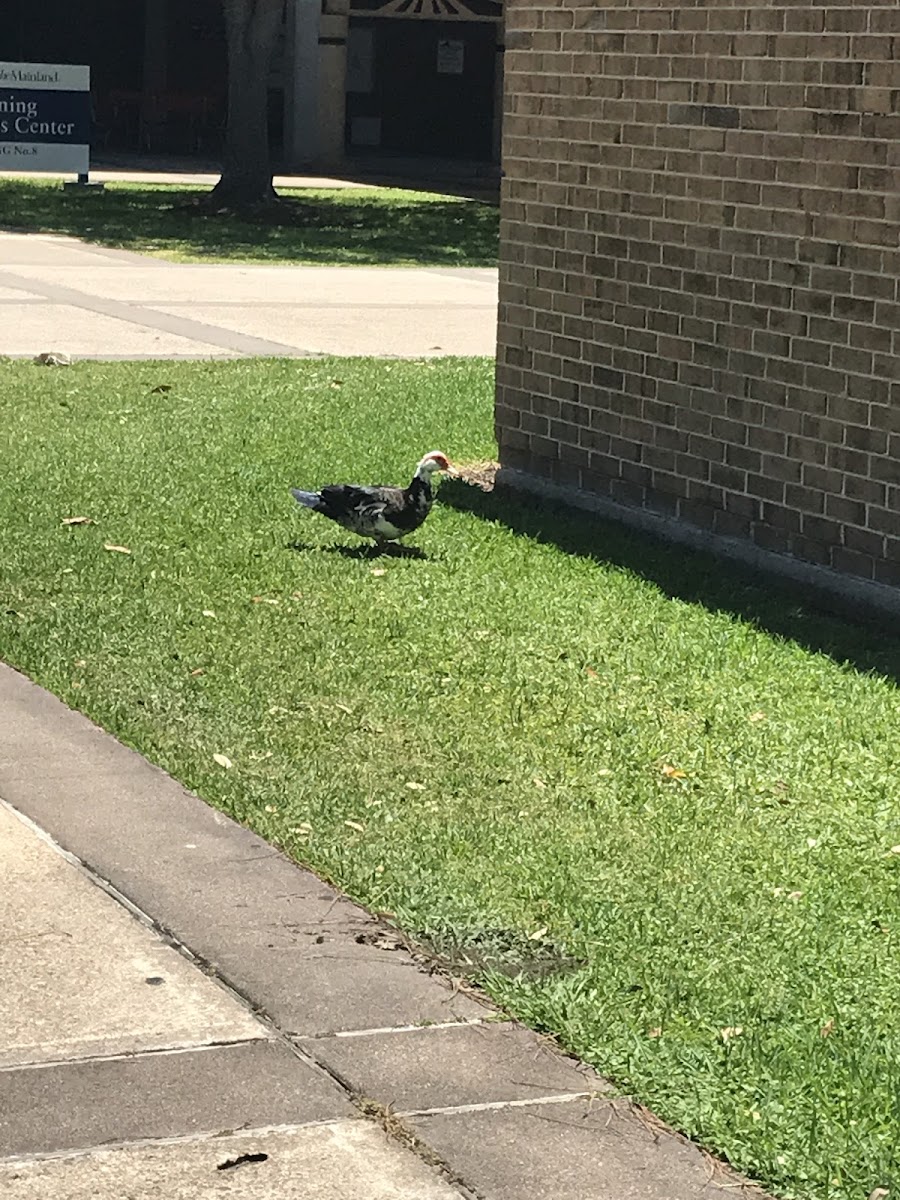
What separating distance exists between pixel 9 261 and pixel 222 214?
7.50m

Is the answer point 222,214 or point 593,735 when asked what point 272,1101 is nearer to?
point 593,735

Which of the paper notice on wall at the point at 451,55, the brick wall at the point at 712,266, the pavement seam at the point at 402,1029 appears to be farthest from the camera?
the paper notice on wall at the point at 451,55

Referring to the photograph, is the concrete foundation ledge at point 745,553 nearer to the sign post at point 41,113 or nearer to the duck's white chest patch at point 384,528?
the duck's white chest patch at point 384,528

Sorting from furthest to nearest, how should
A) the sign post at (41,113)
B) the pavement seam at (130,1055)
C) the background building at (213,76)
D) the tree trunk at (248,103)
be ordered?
the background building at (213,76)
the sign post at (41,113)
the tree trunk at (248,103)
the pavement seam at (130,1055)

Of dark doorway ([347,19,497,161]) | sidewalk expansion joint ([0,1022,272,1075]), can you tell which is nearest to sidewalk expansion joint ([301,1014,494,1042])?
sidewalk expansion joint ([0,1022,272,1075])

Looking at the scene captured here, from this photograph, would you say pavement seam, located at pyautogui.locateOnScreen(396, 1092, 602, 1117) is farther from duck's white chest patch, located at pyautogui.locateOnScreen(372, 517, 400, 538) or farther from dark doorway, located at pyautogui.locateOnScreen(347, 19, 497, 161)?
dark doorway, located at pyautogui.locateOnScreen(347, 19, 497, 161)

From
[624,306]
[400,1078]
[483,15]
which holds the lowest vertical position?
[400,1078]

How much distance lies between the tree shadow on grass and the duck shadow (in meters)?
0.67

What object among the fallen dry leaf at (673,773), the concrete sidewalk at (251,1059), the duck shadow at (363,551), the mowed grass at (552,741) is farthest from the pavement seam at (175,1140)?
the duck shadow at (363,551)

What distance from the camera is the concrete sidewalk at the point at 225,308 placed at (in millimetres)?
16906

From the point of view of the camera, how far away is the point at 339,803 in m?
6.18

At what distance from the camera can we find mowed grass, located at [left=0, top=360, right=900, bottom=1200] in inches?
185

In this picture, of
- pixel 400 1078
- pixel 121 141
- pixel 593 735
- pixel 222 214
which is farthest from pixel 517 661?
pixel 121 141

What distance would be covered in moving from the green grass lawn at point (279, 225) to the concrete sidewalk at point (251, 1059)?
1912 centimetres
